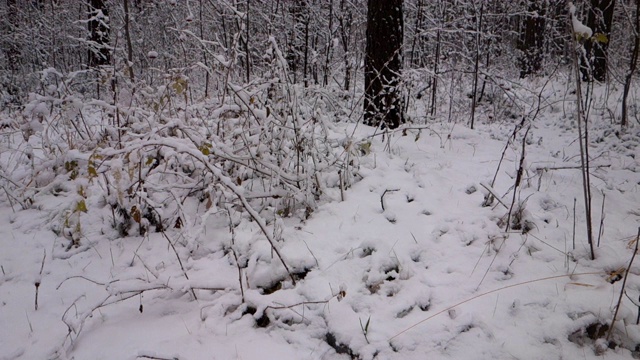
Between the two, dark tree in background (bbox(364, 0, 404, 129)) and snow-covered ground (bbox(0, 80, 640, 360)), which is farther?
dark tree in background (bbox(364, 0, 404, 129))

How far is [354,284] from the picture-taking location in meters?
2.24

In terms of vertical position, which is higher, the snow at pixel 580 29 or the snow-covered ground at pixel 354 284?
the snow at pixel 580 29

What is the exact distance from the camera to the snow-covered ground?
1.87 meters

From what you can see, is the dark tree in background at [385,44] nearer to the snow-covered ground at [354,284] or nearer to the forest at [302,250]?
→ the forest at [302,250]

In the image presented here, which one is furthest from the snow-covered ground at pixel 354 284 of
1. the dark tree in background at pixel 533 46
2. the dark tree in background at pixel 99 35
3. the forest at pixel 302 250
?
the dark tree in background at pixel 533 46

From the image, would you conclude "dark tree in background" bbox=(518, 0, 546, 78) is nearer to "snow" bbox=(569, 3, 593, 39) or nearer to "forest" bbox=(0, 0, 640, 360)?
"forest" bbox=(0, 0, 640, 360)

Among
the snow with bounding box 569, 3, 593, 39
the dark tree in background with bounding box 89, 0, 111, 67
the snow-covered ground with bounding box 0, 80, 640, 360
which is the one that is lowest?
the snow-covered ground with bounding box 0, 80, 640, 360

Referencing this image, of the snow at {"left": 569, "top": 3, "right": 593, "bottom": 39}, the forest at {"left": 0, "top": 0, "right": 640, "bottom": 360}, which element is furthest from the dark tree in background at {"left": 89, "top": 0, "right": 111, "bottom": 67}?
the snow at {"left": 569, "top": 3, "right": 593, "bottom": 39}

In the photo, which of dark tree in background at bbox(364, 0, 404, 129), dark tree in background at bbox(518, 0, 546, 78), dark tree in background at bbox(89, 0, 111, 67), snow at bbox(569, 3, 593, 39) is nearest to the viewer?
snow at bbox(569, 3, 593, 39)

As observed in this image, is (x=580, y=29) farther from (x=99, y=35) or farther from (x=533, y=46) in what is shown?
(x=533, y=46)

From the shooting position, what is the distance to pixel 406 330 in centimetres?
192

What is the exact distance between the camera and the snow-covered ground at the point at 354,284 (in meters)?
1.87

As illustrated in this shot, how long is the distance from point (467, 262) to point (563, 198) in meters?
1.31

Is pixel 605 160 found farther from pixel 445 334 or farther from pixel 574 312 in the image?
pixel 445 334
